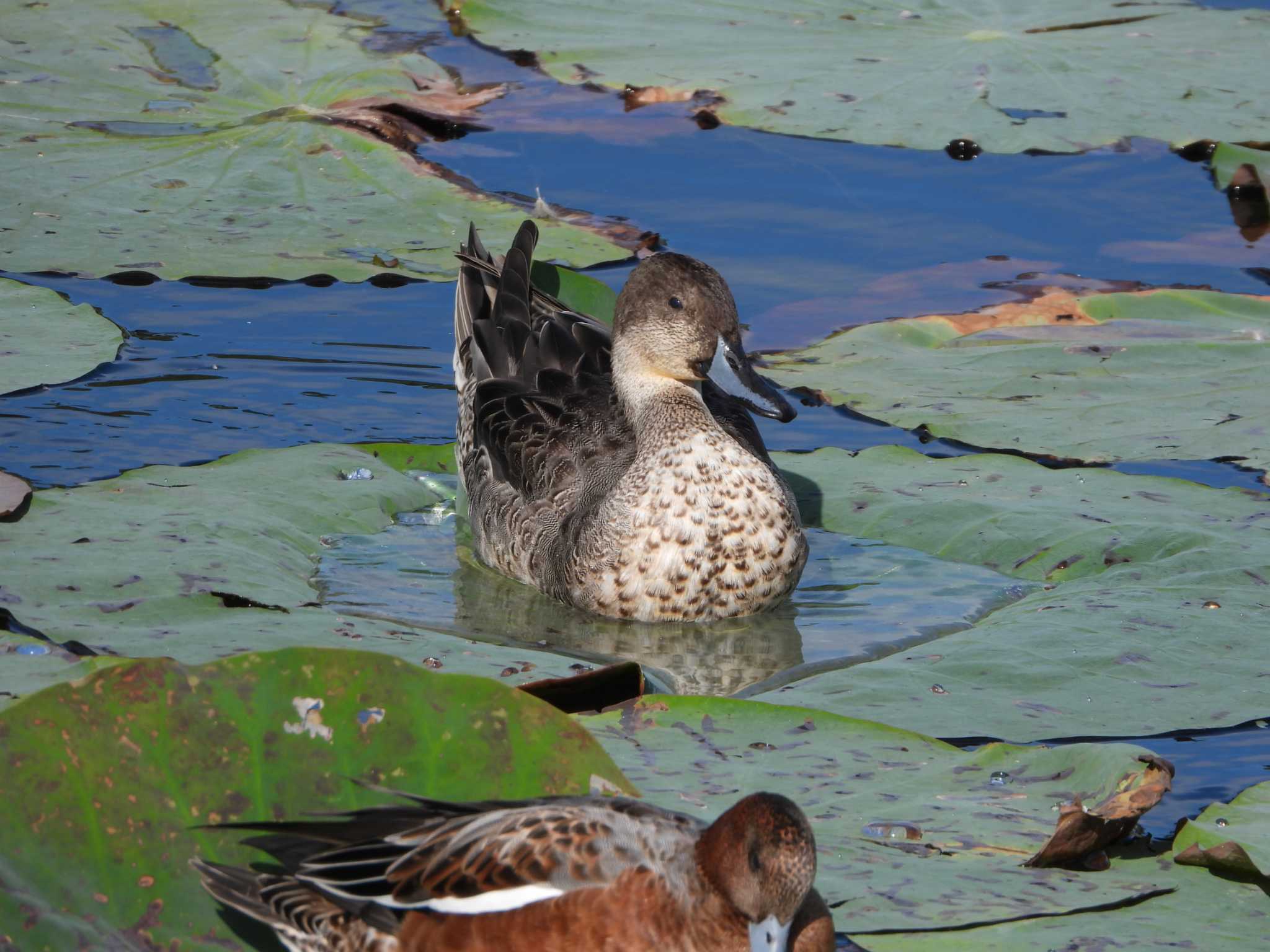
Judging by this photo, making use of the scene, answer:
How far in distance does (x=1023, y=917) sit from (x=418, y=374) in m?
4.90

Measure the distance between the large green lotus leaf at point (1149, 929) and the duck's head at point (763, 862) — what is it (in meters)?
0.27

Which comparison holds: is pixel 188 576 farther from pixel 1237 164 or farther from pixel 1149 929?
pixel 1237 164

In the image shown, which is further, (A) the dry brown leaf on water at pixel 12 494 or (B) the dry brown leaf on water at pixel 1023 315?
(B) the dry brown leaf on water at pixel 1023 315

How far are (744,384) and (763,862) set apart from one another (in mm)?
3222

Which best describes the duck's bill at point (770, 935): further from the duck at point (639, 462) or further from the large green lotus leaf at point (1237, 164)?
the large green lotus leaf at point (1237, 164)

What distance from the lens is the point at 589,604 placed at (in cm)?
585

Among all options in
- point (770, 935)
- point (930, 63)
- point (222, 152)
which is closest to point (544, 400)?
point (222, 152)

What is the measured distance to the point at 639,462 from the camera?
19.5 feet

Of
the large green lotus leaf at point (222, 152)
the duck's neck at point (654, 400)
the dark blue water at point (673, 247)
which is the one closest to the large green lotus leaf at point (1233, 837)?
the duck's neck at point (654, 400)

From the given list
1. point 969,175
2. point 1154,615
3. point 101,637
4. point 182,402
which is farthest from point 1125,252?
point 101,637

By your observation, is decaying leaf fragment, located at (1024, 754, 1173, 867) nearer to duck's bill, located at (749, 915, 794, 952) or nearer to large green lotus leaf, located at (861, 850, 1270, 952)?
large green lotus leaf, located at (861, 850, 1270, 952)

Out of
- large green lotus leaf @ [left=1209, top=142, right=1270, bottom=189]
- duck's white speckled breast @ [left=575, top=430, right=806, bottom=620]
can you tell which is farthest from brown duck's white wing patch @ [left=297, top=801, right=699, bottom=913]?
large green lotus leaf @ [left=1209, top=142, right=1270, bottom=189]

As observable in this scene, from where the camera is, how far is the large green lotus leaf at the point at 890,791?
3279 mm

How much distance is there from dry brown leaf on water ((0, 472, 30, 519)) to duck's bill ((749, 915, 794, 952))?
2.99m
